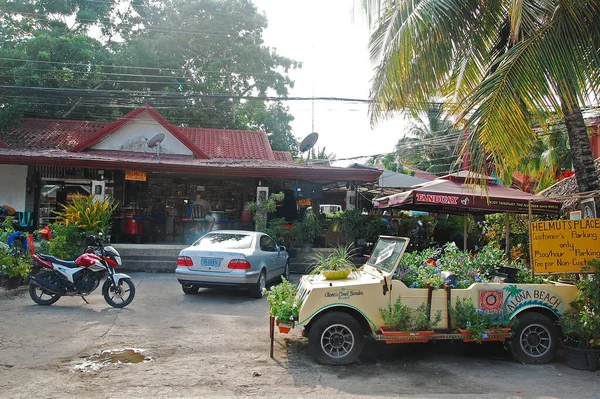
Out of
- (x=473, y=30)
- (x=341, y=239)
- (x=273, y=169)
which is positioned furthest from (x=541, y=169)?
(x=473, y=30)

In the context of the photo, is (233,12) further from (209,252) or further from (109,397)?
(109,397)

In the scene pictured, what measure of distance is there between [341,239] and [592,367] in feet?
30.7

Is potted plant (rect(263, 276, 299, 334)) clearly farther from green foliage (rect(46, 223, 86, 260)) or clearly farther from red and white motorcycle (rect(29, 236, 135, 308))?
green foliage (rect(46, 223, 86, 260))

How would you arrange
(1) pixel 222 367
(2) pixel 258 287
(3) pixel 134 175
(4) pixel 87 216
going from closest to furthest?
(1) pixel 222 367, (2) pixel 258 287, (4) pixel 87 216, (3) pixel 134 175

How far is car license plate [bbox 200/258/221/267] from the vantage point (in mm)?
9180

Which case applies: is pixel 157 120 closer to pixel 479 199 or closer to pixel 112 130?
pixel 112 130

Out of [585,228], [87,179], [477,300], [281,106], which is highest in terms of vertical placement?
[281,106]

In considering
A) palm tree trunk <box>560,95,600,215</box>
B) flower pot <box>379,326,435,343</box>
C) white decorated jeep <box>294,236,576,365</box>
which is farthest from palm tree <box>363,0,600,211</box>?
flower pot <box>379,326,435,343</box>

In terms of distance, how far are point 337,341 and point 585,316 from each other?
2908 millimetres

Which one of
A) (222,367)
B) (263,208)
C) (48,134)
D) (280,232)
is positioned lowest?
(222,367)

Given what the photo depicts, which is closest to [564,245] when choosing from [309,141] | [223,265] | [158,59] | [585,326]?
[585,326]

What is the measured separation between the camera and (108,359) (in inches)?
222

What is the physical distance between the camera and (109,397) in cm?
452

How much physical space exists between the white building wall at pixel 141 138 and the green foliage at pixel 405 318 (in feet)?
45.4
